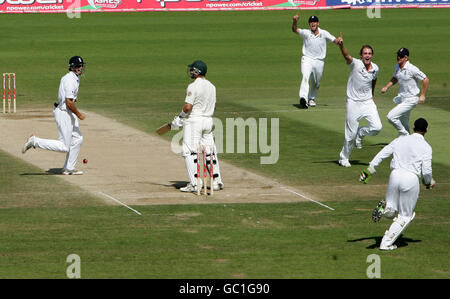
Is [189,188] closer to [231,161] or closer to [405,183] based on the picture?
[231,161]

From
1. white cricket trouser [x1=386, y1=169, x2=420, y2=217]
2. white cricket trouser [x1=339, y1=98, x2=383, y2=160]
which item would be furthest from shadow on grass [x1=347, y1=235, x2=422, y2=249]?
white cricket trouser [x1=339, y1=98, x2=383, y2=160]

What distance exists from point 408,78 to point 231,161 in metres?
3.71

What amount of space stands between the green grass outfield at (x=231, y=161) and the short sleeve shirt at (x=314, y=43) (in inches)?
54.5

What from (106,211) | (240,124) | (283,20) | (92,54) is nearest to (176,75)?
(92,54)

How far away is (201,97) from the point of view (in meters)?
16.1

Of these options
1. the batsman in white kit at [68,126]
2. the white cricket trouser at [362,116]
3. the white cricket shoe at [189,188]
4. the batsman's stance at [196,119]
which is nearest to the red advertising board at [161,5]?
the batsman in white kit at [68,126]

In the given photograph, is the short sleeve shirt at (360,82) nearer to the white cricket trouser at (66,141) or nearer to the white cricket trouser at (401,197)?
the white cricket trouser at (66,141)

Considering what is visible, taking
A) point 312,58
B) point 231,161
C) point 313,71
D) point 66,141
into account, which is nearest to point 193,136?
point 66,141

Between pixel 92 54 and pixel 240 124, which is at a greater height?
pixel 92 54

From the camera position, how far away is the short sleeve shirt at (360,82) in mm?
18656

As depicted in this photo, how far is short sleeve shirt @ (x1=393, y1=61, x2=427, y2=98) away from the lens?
19062mm
